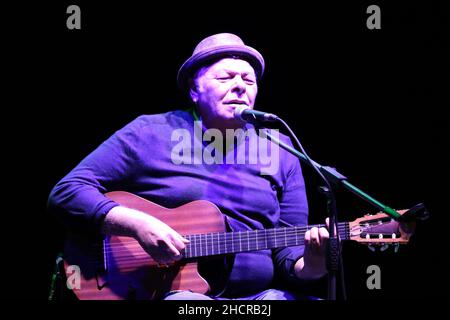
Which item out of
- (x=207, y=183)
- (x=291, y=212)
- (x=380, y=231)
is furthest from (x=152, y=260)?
(x=380, y=231)

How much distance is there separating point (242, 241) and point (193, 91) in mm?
962

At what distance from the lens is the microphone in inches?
79.9

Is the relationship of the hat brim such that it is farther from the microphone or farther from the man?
the microphone

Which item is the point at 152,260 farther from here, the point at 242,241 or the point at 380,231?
the point at 380,231

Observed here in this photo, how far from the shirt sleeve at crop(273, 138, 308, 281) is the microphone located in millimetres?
625

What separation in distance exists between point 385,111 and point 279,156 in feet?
2.55

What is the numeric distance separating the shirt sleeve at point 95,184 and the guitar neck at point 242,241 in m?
0.45

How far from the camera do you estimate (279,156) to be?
2781 mm

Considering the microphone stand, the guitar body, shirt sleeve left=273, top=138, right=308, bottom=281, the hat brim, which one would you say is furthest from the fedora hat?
the microphone stand

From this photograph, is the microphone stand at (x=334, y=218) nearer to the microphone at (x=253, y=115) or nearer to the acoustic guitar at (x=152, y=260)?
the microphone at (x=253, y=115)

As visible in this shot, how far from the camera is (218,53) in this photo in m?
2.65
